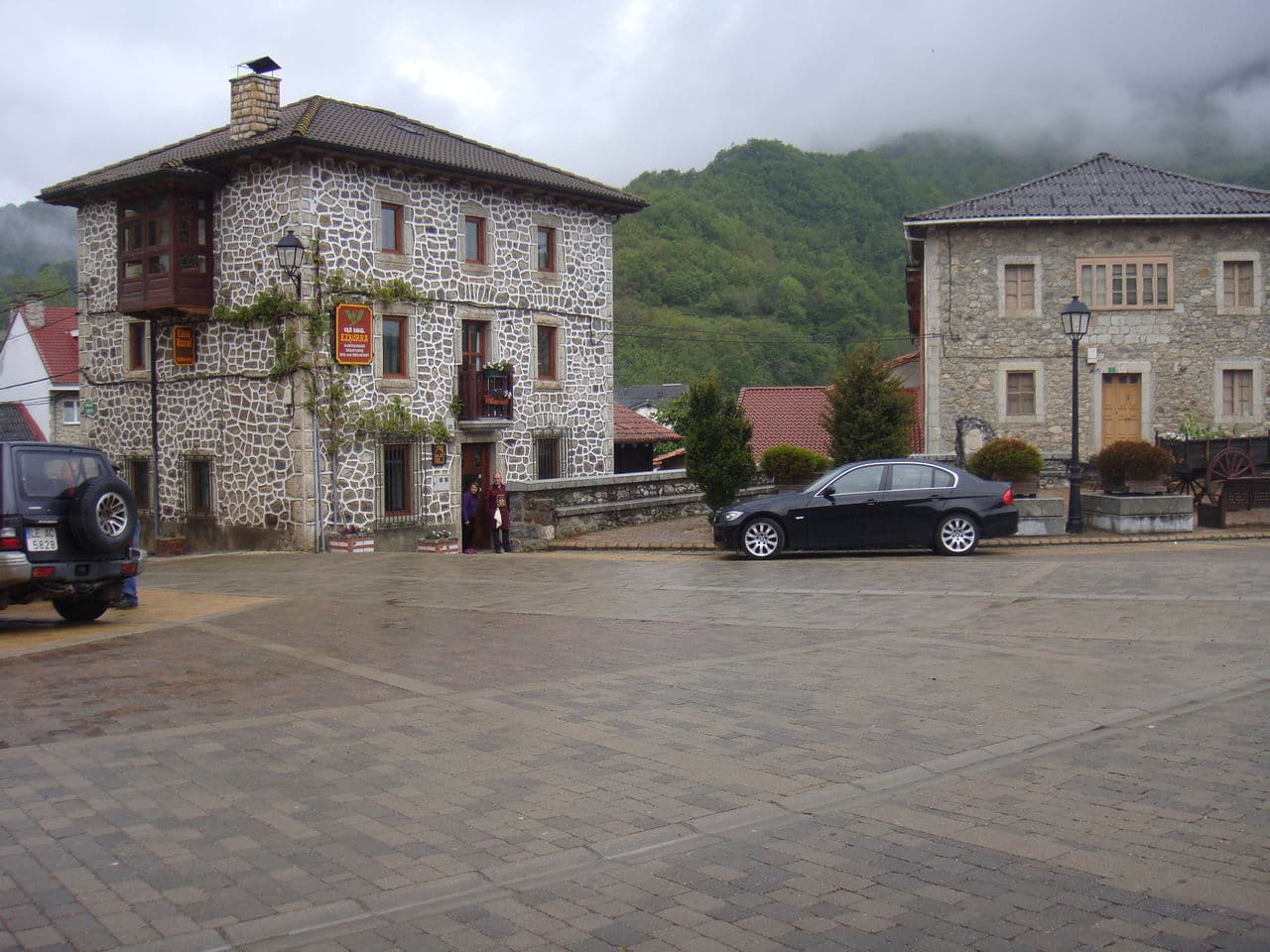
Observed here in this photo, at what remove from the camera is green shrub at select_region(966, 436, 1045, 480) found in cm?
1938

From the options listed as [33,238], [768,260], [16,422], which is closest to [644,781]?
[16,422]

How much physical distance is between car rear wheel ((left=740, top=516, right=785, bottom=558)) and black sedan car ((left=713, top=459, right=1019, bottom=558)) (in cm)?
26

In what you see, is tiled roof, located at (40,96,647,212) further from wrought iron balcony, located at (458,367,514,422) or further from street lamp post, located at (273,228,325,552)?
wrought iron balcony, located at (458,367,514,422)

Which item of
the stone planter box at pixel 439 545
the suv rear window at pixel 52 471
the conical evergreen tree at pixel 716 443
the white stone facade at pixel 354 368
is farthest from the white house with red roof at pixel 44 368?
the suv rear window at pixel 52 471

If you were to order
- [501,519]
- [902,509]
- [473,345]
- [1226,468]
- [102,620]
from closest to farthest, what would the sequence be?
[102,620] → [902,509] → [1226,468] → [501,519] → [473,345]

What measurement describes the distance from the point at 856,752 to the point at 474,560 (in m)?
13.7

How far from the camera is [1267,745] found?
275 inches

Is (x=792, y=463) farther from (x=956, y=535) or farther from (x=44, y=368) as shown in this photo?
(x=44, y=368)

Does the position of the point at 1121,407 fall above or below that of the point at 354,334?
below

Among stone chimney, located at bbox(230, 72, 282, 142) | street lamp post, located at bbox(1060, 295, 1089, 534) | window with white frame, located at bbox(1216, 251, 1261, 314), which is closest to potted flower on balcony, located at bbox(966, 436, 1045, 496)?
street lamp post, located at bbox(1060, 295, 1089, 534)

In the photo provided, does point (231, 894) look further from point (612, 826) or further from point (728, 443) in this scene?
point (728, 443)

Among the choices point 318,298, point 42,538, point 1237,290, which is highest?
point 1237,290

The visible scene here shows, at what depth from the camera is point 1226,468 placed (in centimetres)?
2059

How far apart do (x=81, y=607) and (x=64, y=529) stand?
117 centimetres
